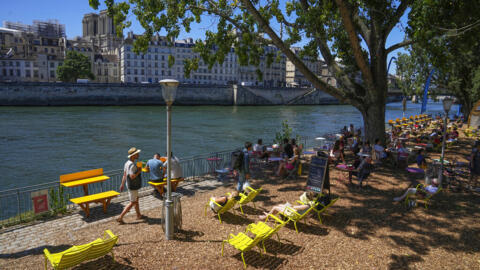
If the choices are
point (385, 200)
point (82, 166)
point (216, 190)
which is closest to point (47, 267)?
point (216, 190)

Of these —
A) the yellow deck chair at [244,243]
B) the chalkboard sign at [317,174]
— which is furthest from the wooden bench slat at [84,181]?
the chalkboard sign at [317,174]

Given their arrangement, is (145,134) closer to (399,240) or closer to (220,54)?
(220,54)

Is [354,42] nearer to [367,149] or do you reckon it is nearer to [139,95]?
[367,149]

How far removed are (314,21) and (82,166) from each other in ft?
46.6

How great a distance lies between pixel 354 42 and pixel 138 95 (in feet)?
196

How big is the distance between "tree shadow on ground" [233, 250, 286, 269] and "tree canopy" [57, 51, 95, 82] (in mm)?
75234

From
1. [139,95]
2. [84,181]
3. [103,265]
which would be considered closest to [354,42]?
[84,181]

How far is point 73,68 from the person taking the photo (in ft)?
234

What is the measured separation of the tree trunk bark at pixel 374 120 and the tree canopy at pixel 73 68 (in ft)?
233

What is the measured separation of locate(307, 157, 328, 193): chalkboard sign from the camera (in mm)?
7817

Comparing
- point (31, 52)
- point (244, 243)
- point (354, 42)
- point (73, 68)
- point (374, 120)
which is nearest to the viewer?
point (244, 243)

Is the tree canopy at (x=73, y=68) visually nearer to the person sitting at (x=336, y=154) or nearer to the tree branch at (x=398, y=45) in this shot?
the person sitting at (x=336, y=154)

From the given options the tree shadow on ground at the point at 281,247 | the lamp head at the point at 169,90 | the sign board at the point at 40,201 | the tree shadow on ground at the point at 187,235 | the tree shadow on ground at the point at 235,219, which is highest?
the lamp head at the point at 169,90

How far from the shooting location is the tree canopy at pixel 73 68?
7081 centimetres
